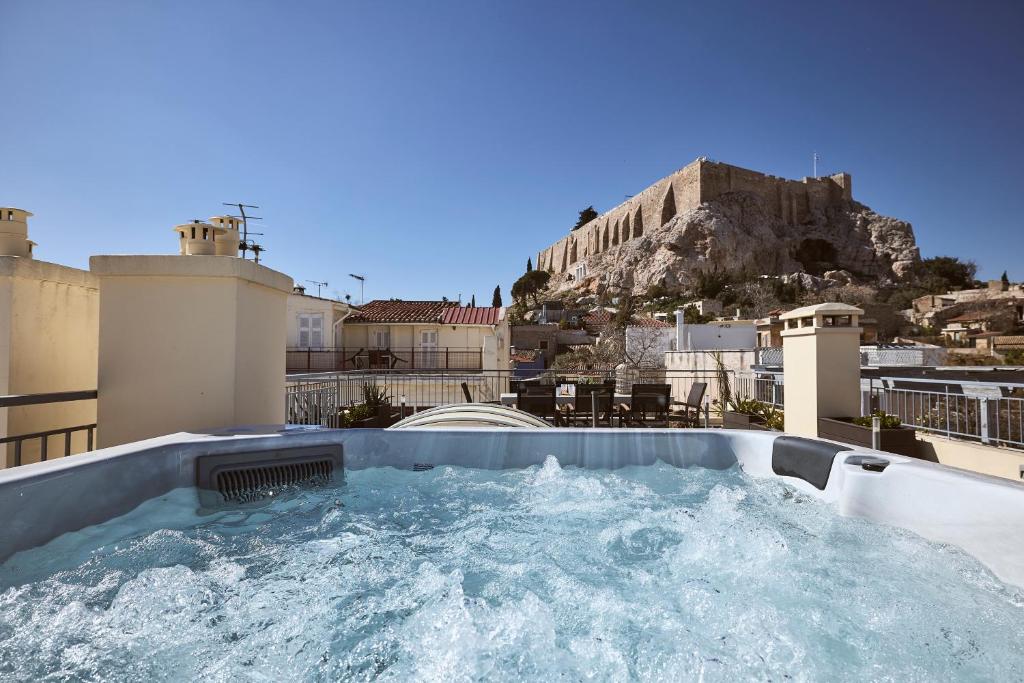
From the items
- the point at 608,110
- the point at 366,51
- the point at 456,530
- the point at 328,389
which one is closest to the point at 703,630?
the point at 456,530

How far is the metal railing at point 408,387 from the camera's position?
5922 millimetres

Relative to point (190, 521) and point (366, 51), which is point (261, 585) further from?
point (366, 51)

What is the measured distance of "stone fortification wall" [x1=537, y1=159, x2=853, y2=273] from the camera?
4750 cm

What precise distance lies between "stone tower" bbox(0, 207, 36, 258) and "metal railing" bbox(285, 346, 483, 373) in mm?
11908

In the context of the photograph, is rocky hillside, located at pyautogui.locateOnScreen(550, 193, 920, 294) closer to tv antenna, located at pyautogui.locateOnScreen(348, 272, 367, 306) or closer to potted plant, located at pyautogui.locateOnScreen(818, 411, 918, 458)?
tv antenna, located at pyautogui.locateOnScreen(348, 272, 367, 306)

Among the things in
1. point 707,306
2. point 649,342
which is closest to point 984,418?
point 649,342

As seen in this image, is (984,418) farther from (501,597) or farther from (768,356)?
(768,356)

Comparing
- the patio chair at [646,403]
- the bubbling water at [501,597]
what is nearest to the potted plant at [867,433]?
the bubbling water at [501,597]

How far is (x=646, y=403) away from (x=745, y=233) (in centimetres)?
4642

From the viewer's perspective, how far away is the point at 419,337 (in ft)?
55.6

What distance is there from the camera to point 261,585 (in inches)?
69.6

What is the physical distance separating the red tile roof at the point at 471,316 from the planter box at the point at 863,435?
1309cm

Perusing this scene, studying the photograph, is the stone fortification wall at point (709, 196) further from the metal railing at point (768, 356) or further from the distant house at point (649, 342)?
the metal railing at point (768, 356)

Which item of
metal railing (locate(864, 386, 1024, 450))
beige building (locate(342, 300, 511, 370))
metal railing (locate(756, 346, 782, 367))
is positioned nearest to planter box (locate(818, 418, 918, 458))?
metal railing (locate(864, 386, 1024, 450))
